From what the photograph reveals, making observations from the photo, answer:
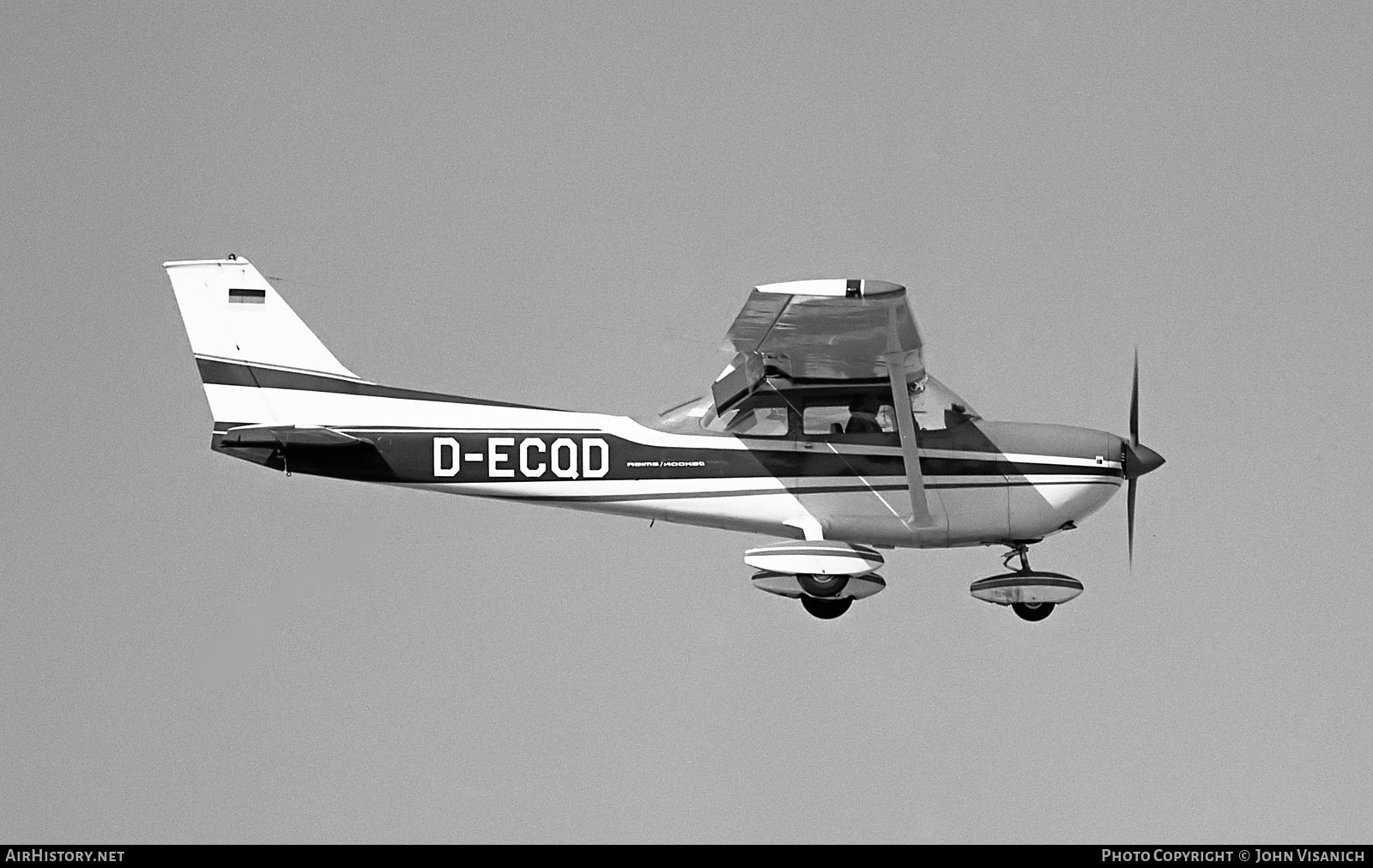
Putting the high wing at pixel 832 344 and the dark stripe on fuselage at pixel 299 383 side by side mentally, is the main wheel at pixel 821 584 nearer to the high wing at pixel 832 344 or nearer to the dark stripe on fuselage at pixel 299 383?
the high wing at pixel 832 344

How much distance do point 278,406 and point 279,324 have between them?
770mm

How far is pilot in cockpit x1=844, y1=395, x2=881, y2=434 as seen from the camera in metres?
19.2

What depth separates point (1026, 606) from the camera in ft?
63.8

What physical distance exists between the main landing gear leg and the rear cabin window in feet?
5.30

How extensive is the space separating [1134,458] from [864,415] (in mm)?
2473

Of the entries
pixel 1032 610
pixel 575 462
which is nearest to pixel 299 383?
pixel 575 462

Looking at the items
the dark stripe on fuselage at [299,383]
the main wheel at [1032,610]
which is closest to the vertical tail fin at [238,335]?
the dark stripe on fuselage at [299,383]

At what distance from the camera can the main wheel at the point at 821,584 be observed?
62.8 ft

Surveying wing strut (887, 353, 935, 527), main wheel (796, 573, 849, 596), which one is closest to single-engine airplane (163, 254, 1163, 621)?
main wheel (796, 573, 849, 596)

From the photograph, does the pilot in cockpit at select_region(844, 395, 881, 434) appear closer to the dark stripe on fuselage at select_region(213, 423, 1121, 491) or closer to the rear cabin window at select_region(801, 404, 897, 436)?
the rear cabin window at select_region(801, 404, 897, 436)

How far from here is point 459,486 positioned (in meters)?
19.4
